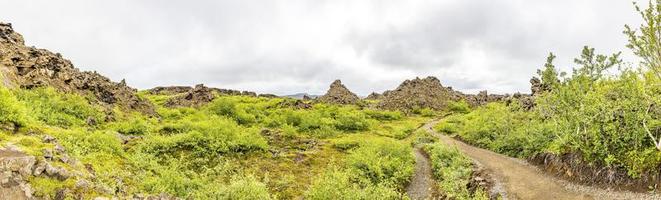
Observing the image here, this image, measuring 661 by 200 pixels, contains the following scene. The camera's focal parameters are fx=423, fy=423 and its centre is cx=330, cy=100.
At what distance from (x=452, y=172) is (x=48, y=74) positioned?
52322mm

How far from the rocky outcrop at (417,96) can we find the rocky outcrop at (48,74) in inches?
2979

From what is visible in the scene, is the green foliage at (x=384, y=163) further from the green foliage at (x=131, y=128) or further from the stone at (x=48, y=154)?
the green foliage at (x=131, y=128)

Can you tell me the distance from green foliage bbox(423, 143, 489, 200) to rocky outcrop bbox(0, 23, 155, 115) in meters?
46.3

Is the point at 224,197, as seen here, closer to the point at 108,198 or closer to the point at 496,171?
the point at 108,198

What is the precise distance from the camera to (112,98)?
210 feet

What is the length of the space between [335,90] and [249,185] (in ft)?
412

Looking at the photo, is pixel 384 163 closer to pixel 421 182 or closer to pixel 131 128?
pixel 421 182

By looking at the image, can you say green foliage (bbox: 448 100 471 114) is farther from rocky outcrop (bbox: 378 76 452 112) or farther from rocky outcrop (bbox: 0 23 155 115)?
rocky outcrop (bbox: 0 23 155 115)

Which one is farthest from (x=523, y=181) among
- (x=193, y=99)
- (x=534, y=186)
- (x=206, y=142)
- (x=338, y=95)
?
(x=338, y=95)

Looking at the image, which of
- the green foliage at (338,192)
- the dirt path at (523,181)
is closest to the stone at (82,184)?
the green foliage at (338,192)

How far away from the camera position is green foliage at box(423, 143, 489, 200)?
32156mm

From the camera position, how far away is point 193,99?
100500 mm

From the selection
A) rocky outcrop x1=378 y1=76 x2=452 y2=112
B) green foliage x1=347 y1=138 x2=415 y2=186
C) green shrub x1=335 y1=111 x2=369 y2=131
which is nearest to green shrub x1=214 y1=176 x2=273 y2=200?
green foliage x1=347 y1=138 x2=415 y2=186

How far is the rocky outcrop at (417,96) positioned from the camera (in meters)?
127
